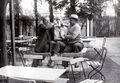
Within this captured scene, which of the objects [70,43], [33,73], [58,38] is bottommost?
[33,73]

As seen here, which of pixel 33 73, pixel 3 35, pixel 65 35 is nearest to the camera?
pixel 33 73

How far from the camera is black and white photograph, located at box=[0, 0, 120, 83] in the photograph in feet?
18.0

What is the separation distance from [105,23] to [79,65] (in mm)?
999

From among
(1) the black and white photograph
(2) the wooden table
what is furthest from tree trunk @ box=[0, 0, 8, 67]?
(2) the wooden table

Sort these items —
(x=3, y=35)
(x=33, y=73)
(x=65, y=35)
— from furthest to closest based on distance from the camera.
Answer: (x=3, y=35) < (x=65, y=35) < (x=33, y=73)

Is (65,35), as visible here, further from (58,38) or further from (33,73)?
(33,73)

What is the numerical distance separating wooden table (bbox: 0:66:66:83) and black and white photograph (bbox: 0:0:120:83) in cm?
137

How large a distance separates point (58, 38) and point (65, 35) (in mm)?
170

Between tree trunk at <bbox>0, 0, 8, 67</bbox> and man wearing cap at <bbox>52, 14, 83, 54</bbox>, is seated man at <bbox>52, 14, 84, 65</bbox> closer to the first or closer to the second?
man wearing cap at <bbox>52, 14, 83, 54</bbox>

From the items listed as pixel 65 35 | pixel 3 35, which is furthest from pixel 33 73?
pixel 3 35

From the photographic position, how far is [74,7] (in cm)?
556

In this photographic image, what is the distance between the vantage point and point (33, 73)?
3.55m

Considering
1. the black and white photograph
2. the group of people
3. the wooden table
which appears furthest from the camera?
the group of people

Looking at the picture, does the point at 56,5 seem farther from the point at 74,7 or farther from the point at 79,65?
the point at 79,65
